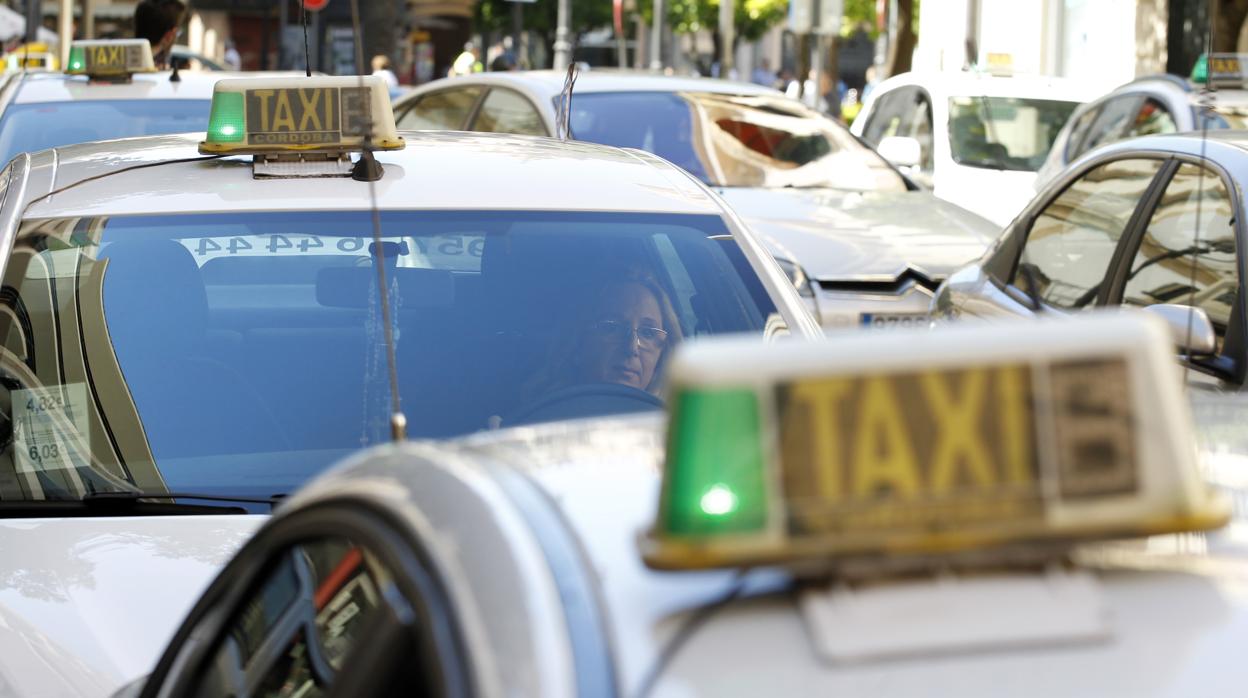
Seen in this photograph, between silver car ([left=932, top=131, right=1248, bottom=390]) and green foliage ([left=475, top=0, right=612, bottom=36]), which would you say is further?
green foliage ([left=475, top=0, right=612, bottom=36])

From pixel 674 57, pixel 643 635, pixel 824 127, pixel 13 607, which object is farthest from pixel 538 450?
pixel 674 57

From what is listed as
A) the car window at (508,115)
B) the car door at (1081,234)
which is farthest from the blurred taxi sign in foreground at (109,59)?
the car door at (1081,234)

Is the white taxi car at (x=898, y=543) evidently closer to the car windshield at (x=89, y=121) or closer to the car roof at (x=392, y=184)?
the car roof at (x=392, y=184)

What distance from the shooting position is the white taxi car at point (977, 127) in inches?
453

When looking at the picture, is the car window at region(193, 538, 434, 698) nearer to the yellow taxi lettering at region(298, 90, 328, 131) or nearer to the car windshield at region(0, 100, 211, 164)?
the yellow taxi lettering at region(298, 90, 328, 131)

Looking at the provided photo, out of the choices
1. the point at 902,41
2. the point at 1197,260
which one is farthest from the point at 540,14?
the point at 1197,260

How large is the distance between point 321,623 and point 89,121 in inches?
243

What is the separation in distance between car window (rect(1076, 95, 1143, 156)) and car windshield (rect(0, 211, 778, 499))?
658cm

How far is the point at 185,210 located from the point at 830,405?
2.48 meters

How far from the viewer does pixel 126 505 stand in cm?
323

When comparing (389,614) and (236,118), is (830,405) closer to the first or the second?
(389,614)

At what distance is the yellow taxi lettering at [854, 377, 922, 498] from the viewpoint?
1264mm

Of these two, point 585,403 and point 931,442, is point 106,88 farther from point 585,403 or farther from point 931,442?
point 931,442

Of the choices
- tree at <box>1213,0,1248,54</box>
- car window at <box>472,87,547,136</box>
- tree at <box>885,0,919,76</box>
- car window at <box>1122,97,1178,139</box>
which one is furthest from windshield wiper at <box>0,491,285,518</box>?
tree at <box>885,0,919,76</box>
